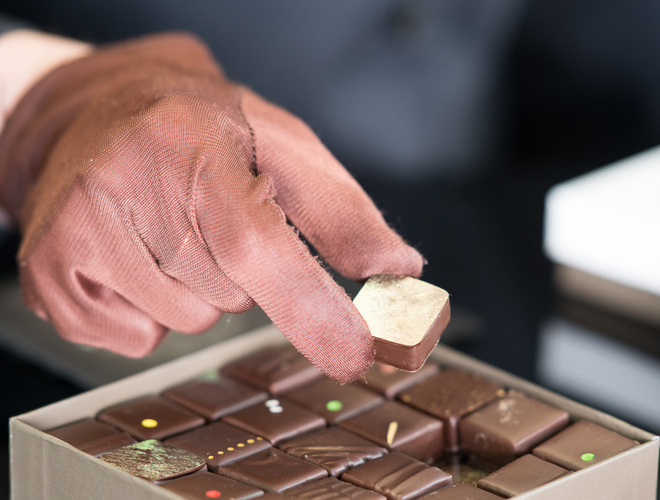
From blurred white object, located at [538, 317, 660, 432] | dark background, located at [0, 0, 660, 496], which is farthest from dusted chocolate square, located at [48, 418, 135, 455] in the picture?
dark background, located at [0, 0, 660, 496]

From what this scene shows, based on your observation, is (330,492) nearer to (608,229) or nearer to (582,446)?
(582,446)

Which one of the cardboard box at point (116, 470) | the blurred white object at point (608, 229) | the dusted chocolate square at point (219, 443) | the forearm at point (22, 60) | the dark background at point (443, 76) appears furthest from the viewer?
the dark background at point (443, 76)

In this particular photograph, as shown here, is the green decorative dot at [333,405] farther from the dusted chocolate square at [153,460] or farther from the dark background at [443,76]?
the dark background at [443,76]

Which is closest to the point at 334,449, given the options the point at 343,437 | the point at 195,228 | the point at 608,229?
the point at 343,437

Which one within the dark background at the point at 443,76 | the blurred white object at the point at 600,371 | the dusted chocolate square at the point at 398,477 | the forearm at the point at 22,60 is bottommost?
the dusted chocolate square at the point at 398,477

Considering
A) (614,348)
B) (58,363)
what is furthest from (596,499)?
(58,363)

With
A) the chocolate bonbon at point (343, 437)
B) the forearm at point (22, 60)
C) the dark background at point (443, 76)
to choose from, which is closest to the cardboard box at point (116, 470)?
the chocolate bonbon at point (343, 437)
